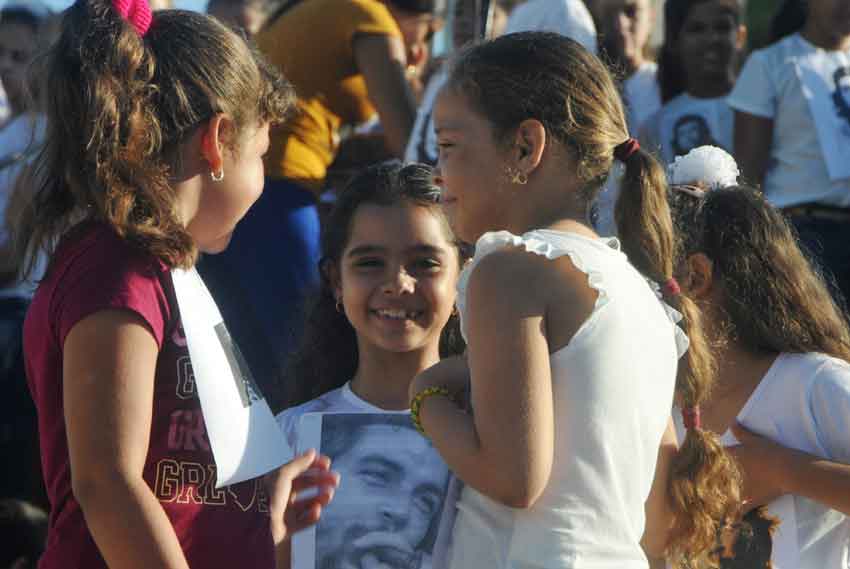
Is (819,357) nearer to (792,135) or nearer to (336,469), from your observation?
(336,469)

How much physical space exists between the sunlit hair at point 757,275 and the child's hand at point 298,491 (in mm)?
1194

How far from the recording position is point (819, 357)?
3225mm

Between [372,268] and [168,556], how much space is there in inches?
53.4

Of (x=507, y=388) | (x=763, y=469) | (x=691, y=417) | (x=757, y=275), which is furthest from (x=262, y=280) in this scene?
(x=507, y=388)

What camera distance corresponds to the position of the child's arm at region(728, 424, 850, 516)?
9.86ft

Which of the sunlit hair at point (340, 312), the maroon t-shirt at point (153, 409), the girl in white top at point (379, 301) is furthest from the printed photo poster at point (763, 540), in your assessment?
the maroon t-shirt at point (153, 409)

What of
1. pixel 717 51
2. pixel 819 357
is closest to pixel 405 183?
pixel 819 357

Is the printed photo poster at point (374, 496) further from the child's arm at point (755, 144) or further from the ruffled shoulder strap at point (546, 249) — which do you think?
the child's arm at point (755, 144)

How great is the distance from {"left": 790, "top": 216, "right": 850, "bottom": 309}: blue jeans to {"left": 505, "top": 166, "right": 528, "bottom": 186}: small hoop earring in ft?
8.11

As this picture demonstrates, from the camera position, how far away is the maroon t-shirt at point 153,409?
2.08m

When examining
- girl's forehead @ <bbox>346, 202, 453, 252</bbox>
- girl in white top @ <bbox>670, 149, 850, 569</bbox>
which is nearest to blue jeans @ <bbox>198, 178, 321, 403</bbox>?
girl's forehead @ <bbox>346, 202, 453, 252</bbox>

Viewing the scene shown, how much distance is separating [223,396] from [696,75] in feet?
12.3

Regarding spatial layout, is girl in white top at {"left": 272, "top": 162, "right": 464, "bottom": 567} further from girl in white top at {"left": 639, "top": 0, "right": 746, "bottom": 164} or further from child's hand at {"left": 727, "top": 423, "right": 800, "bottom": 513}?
girl in white top at {"left": 639, "top": 0, "right": 746, "bottom": 164}

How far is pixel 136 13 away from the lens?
7.34 ft
